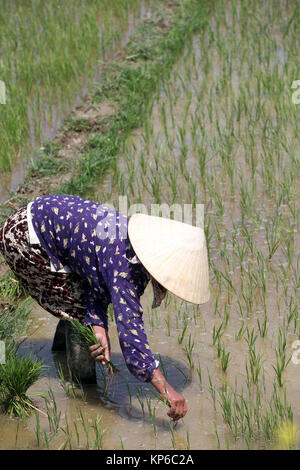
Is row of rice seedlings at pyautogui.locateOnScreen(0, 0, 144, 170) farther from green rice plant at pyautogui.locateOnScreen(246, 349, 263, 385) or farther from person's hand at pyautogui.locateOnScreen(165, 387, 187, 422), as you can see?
person's hand at pyautogui.locateOnScreen(165, 387, 187, 422)

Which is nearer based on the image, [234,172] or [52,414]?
[52,414]

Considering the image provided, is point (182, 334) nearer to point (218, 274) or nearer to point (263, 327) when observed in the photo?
point (263, 327)

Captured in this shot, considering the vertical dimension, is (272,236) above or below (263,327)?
above

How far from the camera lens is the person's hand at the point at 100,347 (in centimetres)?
344

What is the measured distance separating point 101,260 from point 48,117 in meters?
3.26

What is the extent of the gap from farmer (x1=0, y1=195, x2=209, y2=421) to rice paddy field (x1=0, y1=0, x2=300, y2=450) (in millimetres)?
317

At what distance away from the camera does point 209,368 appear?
3.89 metres

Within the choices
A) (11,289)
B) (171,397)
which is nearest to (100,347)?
(171,397)

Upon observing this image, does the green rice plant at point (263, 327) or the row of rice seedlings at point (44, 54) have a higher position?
the row of rice seedlings at point (44, 54)

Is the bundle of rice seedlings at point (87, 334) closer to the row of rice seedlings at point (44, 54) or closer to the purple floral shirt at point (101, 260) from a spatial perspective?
the purple floral shirt at point (101, 260)

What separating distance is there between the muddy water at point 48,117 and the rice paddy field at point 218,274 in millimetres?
602

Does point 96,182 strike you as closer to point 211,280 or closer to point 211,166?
point 211,166

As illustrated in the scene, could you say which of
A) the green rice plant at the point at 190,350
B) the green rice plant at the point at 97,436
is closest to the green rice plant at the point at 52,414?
the green rice plant at the point at 97,436

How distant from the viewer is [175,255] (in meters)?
3.15
